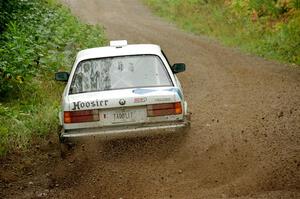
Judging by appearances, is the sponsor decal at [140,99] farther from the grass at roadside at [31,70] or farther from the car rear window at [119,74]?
the grass at roadside at [31,70]

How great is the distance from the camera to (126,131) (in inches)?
280

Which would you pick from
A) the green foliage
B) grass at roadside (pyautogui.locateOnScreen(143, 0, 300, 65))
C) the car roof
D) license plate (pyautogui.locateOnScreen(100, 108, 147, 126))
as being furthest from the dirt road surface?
grass at roadside (pyautogui.locateOnScreen(143, 0, 300, 65))

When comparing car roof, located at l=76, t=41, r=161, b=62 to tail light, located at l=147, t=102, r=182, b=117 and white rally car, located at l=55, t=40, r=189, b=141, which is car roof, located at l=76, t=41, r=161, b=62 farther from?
tail light, located at l=147, t=102, r=182, b=117

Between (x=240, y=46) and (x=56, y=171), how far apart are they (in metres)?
14.5

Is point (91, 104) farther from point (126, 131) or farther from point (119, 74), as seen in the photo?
point (119, 74)

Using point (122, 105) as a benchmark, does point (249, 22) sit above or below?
below

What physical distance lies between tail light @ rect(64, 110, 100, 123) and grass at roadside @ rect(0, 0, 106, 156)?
1.82 m

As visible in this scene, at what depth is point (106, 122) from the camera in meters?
7.20

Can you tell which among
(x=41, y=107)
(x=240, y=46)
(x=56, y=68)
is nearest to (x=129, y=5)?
(x=240, y=46)

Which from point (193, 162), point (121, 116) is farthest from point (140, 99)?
point (193, 162)

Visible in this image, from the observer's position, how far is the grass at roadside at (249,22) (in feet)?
61.9

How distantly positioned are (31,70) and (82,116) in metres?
5.39

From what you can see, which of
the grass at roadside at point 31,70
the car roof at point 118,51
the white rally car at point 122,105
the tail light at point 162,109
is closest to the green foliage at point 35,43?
the grass at roadside at point 31,70

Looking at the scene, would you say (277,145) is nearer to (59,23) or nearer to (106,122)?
(106,122)
